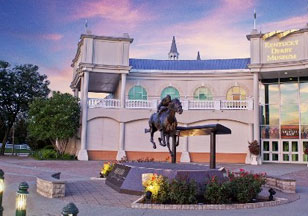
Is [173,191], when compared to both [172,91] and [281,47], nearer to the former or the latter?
[281,47]

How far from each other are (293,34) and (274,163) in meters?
10.9

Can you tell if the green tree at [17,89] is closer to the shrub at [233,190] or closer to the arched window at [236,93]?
the arched window at [236,93]

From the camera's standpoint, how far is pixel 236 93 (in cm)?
3366

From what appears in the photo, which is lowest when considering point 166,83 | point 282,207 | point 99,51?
point 282,207

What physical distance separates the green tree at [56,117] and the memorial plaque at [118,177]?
56.3ft

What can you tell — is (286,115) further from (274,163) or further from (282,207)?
(282,207)

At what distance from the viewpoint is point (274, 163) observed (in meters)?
31.1

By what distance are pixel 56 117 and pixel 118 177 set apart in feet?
60.5

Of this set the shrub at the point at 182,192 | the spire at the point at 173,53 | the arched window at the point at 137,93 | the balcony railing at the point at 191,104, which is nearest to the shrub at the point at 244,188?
the shrub at the point at 182,192

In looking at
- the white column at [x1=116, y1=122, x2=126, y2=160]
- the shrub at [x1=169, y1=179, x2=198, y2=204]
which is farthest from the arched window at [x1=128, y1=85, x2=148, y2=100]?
the shrub at [x1=169, y1=179, x2=198, y2=204]

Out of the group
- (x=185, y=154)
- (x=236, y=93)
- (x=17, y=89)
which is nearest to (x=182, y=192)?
(x=185, y=154)

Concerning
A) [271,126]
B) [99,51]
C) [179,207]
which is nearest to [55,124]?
[99,51]

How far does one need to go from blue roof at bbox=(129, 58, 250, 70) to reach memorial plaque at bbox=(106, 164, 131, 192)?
22.4 metres

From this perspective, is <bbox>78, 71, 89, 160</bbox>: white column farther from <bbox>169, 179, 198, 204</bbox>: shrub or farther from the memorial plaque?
<bbox>169, 179, 198, 204</bbox>: shrub
